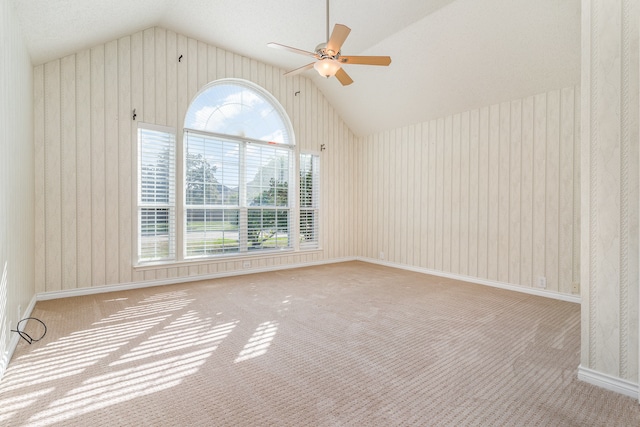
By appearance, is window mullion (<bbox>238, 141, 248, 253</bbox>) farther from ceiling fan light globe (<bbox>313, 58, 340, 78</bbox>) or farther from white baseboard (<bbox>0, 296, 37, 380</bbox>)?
white baseboard (<bbox>0, 296, 37, 380</bbox>)

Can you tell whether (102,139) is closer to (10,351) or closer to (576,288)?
(10,351)

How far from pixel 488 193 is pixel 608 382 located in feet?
9.90

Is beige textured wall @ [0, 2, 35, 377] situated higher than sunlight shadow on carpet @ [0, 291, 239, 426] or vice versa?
beige textured wall @ [0, 2, 35, 377]

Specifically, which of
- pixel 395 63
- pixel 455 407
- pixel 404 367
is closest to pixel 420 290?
pixel 404 367

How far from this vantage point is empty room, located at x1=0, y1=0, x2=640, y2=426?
5.96 ft

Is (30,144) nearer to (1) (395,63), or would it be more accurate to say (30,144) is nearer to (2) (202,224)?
(2) (202,224)

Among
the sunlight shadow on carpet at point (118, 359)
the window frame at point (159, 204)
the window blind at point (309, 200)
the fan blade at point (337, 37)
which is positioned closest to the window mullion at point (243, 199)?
the window frame at point (159, 204)

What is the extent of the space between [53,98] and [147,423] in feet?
12.6

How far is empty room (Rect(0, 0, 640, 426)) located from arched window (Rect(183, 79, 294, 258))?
3cm

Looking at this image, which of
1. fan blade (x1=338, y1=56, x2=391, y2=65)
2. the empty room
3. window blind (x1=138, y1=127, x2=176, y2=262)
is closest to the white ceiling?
the empty room

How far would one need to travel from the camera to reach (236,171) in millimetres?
5062

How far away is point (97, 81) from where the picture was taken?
386 centimetres

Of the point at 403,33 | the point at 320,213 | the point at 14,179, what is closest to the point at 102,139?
the point at 14,179

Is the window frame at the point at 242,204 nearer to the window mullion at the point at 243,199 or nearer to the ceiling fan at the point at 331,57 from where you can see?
the window mullion at the point at 243,199
